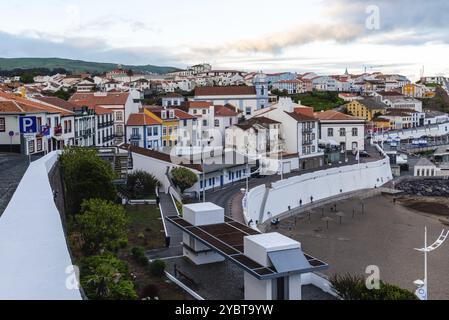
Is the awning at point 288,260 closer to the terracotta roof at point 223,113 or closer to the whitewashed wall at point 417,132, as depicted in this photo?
the terracotta roof at point 223,113

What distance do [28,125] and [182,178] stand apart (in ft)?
32.7

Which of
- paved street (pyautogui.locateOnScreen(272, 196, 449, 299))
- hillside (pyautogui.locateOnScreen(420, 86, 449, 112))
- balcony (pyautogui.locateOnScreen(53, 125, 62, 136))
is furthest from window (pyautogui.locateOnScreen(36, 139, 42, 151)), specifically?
hillside (pyautogui.locateOnScreen(420, 86, 449, 112))

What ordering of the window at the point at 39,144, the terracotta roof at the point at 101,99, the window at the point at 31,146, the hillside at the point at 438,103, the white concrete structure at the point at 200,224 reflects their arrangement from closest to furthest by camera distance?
1. the white concrete structure at the point at 200,224
2. the window at the point at 31,146
3. the window at the point at 39,144
4. the terracotta roof at the point at 101,99
5. the hillside at the point at 438,103

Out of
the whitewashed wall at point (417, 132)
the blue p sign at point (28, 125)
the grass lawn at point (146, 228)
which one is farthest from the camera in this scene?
the whitewashed wall at point (417, 132)

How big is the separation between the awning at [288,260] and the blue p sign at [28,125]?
58.0 feet

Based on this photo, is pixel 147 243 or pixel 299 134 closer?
pixel 147 243

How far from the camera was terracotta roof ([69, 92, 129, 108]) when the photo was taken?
1994 inches

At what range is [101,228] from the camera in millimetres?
16984

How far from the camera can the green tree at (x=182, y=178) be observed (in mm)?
34250

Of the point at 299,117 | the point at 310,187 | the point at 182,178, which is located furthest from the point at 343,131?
the point at 182,178

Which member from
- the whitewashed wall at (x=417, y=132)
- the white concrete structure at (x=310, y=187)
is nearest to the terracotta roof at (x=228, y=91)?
the whitewashed wall at (x=417, y=132)

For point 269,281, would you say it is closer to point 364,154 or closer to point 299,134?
point 299,134

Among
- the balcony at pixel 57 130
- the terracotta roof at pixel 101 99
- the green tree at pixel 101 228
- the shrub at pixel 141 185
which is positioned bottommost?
the shrub at pixel 141 185
